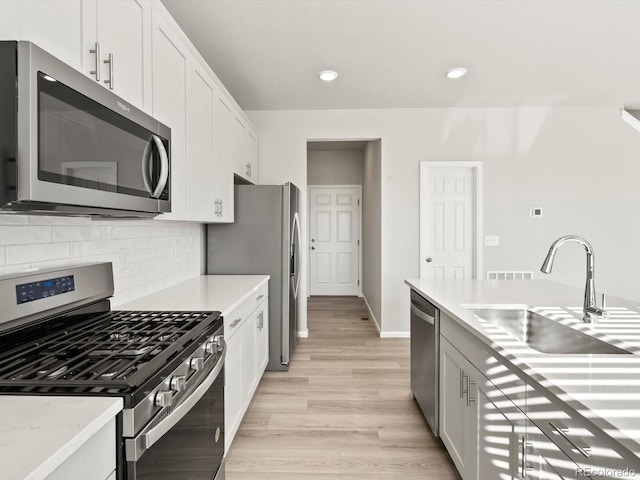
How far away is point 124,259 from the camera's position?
212 cm

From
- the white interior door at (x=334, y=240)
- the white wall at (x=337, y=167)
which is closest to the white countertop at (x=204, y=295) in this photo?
the white interior door at (x=334, y=240)

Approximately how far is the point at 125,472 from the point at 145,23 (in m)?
1.76

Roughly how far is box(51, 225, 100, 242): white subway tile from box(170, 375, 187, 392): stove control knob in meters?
0.86

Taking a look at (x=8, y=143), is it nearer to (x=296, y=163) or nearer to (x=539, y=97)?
(x=296, y=163)

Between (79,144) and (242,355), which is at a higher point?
(79,144)

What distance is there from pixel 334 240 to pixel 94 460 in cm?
659

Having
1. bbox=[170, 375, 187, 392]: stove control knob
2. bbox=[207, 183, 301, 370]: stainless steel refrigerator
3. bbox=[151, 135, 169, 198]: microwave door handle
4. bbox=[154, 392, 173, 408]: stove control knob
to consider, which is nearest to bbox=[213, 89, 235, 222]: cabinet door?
bbox=[207, 183, 301, 370]: stainless steel refrigerator

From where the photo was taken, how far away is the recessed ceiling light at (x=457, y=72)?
3.41 metres

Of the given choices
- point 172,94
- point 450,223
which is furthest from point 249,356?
point 450,223

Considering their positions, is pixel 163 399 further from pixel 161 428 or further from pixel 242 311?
pixel 242 311

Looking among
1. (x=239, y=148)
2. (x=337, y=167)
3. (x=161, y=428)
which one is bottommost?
(x=161, y=428)

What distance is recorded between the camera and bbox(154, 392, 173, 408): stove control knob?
109cm

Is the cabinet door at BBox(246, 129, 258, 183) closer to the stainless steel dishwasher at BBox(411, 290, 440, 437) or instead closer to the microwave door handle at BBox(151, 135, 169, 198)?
the stainless steel dishwasher at BBox(411, 290, 440, 437)

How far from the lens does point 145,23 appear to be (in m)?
1.74
